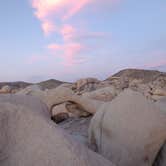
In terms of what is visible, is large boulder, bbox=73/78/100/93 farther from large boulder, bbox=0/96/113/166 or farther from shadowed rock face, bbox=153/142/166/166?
large boulder, bbox=0/96/113/166

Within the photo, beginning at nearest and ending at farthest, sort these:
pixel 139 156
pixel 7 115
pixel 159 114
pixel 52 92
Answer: pixel 7 115 < pixel 139 156 < pixel 159 114 < pixel 52 92

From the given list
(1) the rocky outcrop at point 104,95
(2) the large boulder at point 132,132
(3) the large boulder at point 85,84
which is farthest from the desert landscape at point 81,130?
(3) the large boulder at point 85,84

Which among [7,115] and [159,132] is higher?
[7,115]

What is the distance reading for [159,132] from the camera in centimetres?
271

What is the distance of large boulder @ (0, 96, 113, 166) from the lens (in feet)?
4.90

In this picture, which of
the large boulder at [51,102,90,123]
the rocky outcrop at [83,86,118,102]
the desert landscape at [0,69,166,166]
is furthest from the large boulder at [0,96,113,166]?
the rocky outcrop at [83,86,118,102]

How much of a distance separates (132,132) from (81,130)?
5.91 feet

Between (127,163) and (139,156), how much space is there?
0.40 feet

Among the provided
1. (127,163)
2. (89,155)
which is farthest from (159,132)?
(89,155)

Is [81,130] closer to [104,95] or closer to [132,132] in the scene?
[132,132]

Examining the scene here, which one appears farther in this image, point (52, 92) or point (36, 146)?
point (52, 92)

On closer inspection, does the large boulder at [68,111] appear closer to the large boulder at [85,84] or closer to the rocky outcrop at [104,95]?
the rocky outcrop at [104,95]

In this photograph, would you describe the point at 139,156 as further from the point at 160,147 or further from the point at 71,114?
the point at 71,114

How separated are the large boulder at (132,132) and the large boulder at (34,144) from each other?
1.09m
